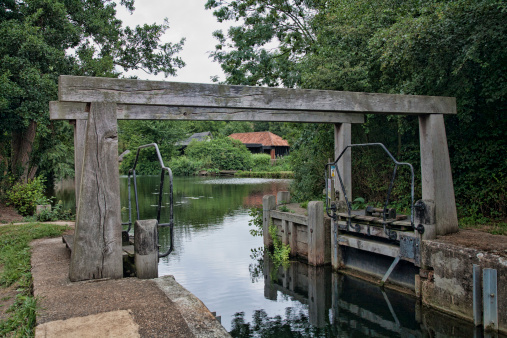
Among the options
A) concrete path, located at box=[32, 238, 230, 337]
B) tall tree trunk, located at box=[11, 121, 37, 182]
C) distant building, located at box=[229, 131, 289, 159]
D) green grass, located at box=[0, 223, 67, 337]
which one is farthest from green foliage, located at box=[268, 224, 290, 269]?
distant building, located at box=[229, 131, 289, 159]

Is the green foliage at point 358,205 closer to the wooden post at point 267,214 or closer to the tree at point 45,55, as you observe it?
the wooden post at point 267,214

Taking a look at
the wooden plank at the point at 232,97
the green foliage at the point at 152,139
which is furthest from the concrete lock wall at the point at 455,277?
the green foliage at the point at 152,139

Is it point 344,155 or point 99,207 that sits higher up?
point 344,155

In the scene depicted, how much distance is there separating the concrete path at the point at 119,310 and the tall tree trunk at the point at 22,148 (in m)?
14.6

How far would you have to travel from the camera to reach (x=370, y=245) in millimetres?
9000

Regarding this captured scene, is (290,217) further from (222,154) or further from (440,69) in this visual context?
(222,154)

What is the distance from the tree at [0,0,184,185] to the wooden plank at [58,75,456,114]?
35.5ft

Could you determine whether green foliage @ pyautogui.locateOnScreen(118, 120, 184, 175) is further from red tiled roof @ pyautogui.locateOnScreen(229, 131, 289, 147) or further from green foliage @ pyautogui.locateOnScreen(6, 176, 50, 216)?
green foliage @ pyautogui.locateOnScreen(6, 176, 50, 216)

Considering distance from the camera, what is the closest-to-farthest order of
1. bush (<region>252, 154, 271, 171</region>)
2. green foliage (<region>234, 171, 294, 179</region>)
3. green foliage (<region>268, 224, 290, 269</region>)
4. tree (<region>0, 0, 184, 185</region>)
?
green foliage (<region>268, 224, 290, 269</region>), tree (<region>0, 0, 184, 185</region>), green foliage (<region>234, 171, 294, 179</region>), bush (<region>252, 154, 271, 171</region>)

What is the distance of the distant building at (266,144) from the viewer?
54.6 meters

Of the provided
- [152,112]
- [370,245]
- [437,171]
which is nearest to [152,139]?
[152,112]

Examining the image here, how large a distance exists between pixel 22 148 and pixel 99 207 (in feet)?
50.0

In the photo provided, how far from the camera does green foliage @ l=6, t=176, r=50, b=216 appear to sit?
610 inches

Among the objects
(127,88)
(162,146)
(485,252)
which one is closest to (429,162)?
(485,252)
